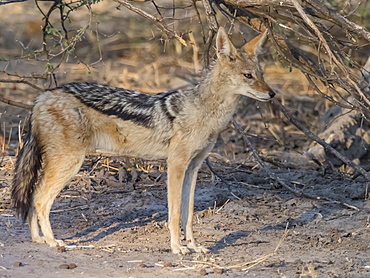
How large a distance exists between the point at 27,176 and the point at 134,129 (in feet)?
3.59

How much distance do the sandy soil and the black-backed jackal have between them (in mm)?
394

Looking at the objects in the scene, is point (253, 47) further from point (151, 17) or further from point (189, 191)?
point (189, 191)

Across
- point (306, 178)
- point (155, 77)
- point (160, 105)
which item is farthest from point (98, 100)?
point (155, 77)

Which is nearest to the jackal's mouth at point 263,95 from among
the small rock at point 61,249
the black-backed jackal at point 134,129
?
the black-backed jackal at point 134,129

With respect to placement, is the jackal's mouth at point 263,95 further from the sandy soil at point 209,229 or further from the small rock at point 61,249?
the small rock at point 61,249

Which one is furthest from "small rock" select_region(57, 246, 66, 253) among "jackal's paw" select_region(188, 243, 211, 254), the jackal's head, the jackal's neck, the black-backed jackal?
Answer: the jackal's head

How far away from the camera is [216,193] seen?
7602mm

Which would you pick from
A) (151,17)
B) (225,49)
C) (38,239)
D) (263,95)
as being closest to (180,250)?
(38,239)

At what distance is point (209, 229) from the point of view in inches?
257

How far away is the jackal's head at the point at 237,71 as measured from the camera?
19.3 ft

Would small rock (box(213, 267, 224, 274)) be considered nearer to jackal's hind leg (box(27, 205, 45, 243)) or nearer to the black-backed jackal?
the black-backed jackal

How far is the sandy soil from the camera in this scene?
16.9ft

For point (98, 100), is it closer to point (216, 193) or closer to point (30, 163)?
point (30, 163)

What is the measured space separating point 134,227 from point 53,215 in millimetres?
960
